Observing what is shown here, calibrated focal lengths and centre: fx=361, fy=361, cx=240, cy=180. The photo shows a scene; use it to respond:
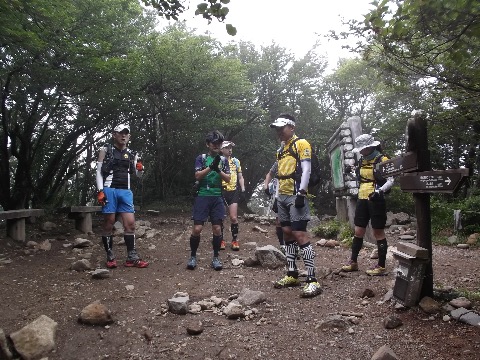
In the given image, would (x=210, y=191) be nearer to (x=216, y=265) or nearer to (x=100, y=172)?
(x=216, y=265)

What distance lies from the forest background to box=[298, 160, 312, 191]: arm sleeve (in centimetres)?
156

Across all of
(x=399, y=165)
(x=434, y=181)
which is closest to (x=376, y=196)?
(x=399, y=165)

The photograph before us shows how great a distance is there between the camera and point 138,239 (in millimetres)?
8680

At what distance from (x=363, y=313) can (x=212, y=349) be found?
5.24 feet

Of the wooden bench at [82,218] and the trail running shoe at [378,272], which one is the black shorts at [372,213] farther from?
the wooden bench at [82,218]

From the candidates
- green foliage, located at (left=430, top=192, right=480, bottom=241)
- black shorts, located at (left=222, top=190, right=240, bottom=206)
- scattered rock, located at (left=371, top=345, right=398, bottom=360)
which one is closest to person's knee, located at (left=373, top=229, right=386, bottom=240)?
scattered rock, located at (left=371, top=345, right=398, bottom=360)

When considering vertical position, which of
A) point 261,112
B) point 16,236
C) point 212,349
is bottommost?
point 212,349

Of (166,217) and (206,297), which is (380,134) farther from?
(206,297)

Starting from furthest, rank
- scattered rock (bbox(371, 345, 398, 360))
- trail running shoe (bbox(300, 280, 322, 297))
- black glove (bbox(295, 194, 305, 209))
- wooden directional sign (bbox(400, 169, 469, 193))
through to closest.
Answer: black glove (bbox(295, 194, 305, 209))
trail running shoe (bbox(300, 280, 322, 297))
wooden directional sign (bbox(400, 169, 469, 193))
scattered rock (bbox(371, 345, 398, 360))

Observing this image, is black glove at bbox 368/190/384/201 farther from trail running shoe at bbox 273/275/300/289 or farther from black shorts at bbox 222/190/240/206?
black shorts at bbox 222/190/240/206

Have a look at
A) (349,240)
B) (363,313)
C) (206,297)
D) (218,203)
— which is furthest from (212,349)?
(349,240)

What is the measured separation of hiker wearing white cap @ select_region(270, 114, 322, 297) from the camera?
443 cm

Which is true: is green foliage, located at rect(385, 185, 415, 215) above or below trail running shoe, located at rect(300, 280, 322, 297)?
above

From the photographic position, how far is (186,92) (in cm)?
1241
